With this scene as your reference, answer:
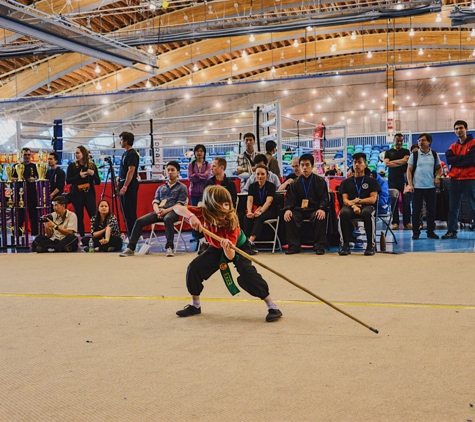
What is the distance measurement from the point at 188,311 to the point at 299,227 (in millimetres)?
3763

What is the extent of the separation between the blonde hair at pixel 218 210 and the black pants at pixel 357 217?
3514mm

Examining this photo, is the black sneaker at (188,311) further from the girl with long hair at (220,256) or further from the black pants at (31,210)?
the black pants at (31,210)

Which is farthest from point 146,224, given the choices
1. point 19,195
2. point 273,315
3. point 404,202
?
point 404,202

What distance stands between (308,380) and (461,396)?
0.60 metres

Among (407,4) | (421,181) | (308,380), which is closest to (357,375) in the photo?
(308,380)

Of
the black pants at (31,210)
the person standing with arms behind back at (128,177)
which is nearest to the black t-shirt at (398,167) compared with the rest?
the person standing with arms behind back at (128,177)

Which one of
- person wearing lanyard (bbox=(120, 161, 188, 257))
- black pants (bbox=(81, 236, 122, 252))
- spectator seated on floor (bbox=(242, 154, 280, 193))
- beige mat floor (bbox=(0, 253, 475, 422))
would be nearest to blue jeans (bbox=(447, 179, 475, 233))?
spectator seated on floor (bbox=(242, 154, 280, 193))

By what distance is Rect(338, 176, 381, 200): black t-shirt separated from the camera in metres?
7.20

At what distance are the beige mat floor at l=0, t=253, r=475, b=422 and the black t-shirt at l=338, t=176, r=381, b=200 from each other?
6.77ft

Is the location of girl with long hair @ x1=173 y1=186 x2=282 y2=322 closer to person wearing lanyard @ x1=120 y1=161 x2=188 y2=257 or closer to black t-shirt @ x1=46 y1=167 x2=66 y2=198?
person wearing lanyard @ x1=120 y1=161 x2=188 y2=257

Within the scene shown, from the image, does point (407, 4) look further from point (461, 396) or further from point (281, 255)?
point (461, 396)

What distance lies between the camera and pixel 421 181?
8312 mm

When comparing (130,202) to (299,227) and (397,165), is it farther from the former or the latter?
(397,165)

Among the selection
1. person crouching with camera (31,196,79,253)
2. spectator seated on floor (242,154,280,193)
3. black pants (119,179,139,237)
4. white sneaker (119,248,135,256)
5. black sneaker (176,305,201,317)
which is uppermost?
spectator seated on floor (242,154,280,193)
